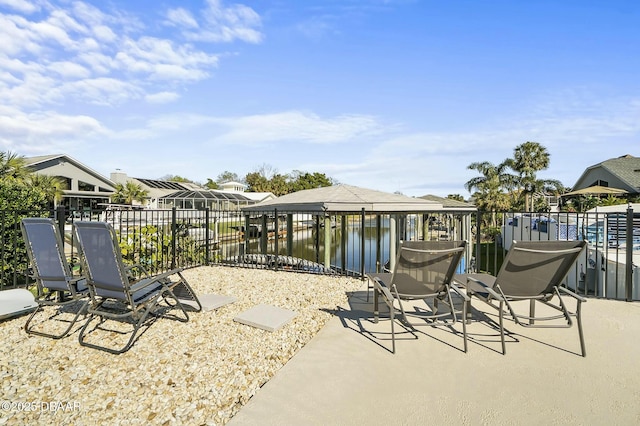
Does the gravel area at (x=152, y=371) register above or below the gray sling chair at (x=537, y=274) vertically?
below

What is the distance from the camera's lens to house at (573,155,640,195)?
72.5ft

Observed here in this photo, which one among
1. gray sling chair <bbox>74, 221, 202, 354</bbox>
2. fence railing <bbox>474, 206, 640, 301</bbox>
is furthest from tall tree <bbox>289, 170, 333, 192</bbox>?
gray sling chair <bbox>74, 221, 202, 354</bbox>

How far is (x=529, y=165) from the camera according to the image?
29016 millimetres

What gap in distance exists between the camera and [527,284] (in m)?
2.93

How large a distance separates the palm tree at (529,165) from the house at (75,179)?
36959 mm

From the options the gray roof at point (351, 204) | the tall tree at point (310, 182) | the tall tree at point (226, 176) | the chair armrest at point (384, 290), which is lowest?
the chair armrest at point (384, 290)

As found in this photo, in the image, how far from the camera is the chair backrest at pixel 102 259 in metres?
2.89

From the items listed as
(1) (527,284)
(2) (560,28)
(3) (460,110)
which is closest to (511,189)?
(3) (460,110)

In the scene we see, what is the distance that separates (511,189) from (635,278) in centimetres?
2694

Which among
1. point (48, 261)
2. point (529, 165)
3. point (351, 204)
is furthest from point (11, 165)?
point (529, 165)

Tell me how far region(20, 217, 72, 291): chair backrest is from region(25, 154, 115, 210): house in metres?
24.1

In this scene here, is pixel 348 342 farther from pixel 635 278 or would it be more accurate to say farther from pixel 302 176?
pixel 302 176

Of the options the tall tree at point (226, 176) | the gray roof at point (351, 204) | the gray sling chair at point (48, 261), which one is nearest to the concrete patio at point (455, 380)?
the gray sling chair at point (48, 261)

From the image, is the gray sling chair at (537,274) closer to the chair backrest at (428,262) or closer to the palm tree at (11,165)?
the chair backrest at (428,262)
